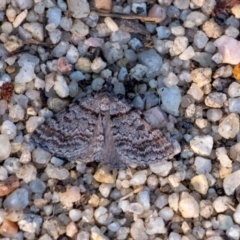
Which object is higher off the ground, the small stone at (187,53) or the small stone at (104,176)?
the small stone at (187,53)

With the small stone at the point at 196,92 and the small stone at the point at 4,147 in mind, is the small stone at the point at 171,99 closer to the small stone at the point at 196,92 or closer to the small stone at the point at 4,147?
the small stone at the point at 196,92

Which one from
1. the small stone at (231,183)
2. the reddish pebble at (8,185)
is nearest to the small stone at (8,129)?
the reddish pebble at (8,185)

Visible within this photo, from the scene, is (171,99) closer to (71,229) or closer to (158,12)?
(158,12)

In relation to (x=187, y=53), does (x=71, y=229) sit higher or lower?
lower

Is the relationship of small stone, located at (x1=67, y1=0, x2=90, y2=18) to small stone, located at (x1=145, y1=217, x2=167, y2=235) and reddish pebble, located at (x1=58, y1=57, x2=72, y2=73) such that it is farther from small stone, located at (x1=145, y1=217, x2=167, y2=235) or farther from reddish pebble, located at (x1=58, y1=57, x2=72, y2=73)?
small stone, located at (x1=145, y1=217, x2=167, y2=235)

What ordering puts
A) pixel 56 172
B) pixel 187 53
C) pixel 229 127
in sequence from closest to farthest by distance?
pixel 56 172, pixel 229 127, pixel 187 53

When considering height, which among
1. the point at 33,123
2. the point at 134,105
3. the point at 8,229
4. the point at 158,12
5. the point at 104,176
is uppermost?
the point at 158,12

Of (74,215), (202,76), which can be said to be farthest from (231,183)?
(74,215)
